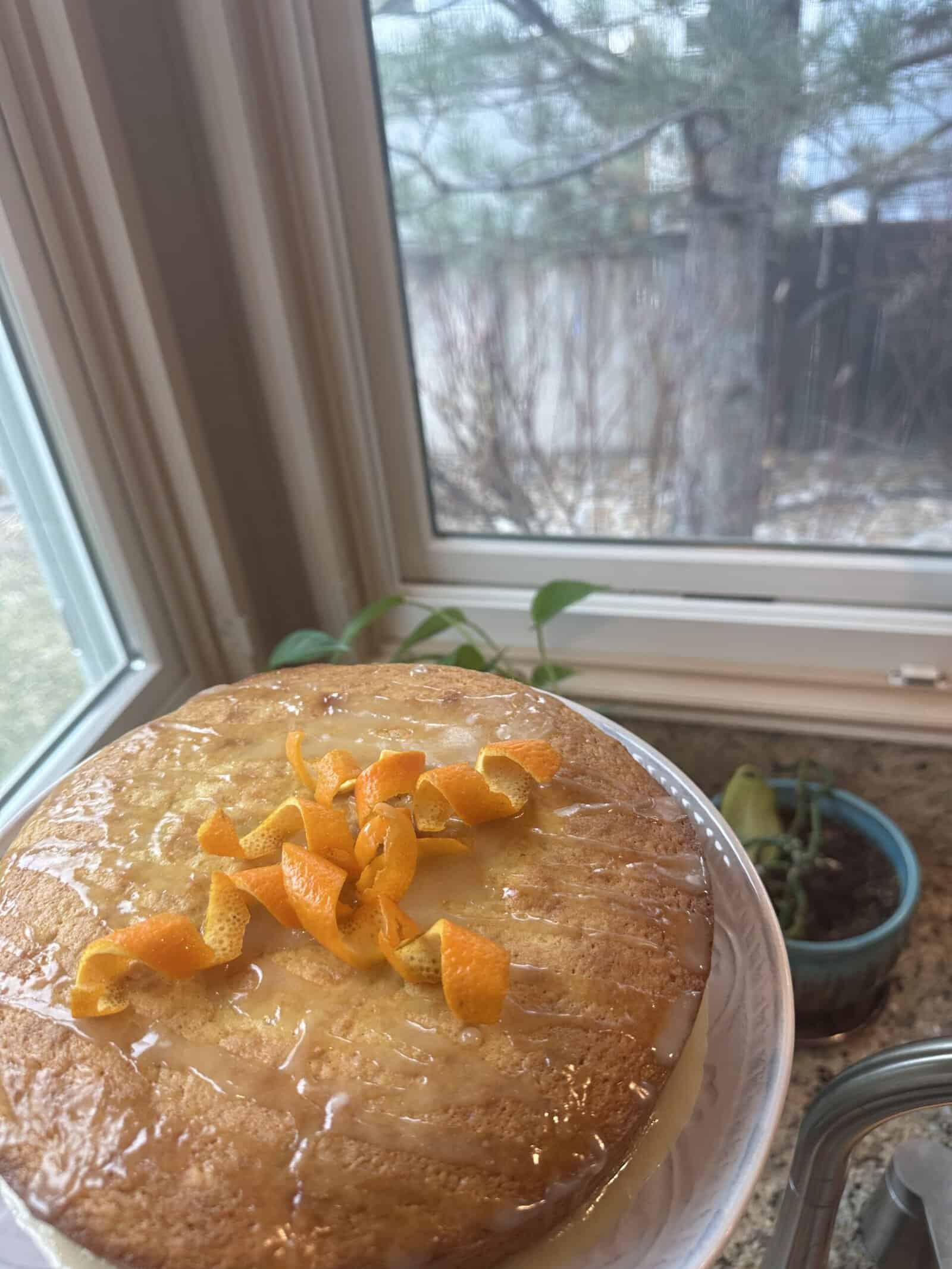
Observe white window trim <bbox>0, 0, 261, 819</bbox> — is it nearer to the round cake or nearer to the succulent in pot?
the round cake

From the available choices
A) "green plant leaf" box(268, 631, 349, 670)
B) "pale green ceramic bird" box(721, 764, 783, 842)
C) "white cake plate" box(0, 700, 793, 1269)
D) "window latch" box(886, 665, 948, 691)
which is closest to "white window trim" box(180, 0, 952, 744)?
"window latch" box(886, 665, 948, 691)

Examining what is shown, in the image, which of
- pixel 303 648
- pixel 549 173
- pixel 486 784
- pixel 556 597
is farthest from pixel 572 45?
pixel 486 784

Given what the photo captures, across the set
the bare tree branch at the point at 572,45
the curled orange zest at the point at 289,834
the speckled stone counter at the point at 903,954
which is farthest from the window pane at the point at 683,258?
the curled orange zest at the point at 289,834

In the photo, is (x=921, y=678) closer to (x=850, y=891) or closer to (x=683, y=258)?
(x=850, y=891)

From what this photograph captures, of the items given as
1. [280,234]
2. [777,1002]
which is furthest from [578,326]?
[777,1002]

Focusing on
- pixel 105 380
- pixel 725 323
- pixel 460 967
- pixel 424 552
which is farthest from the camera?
pixel 424 552

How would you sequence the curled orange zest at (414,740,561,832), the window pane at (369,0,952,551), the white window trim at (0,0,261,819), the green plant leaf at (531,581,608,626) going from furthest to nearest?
the green plant leaf at (531,581,608,626) < the window pane at (369,0,952,551) < the white window trim at (0,0,261,819) < the curled orange zest at (414,740,561,832)

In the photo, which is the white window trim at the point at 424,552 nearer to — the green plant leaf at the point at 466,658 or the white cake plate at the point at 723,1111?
the green plant leaf at the point at 466,658
